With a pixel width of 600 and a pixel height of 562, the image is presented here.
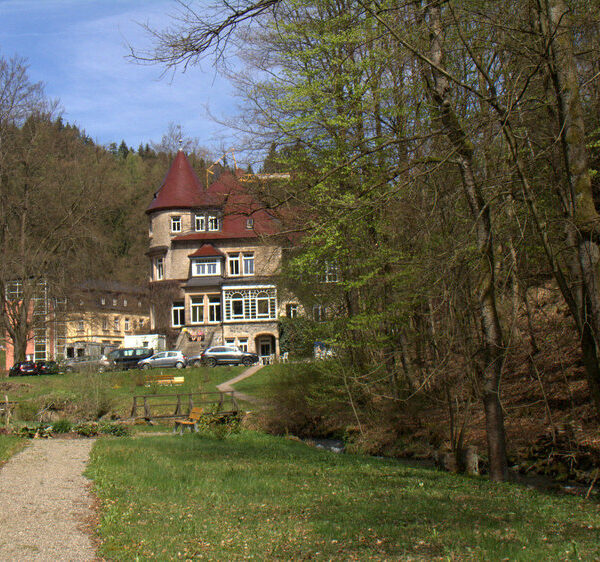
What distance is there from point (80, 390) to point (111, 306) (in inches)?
2115

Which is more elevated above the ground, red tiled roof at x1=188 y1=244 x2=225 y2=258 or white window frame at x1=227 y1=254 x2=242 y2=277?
red tiled roof at x1=188 y1=244 x2=225 y2=258

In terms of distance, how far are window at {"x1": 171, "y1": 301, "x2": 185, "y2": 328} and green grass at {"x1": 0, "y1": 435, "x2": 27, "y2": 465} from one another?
40.3 m

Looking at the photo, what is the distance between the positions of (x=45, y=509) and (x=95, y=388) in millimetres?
15680

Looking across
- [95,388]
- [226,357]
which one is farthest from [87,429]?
[226,357]

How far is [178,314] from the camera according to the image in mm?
58969

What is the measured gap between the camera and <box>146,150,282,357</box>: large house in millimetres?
54656

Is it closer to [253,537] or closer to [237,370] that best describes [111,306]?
[237,370]

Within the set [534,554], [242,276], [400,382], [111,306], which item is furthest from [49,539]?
[111,306]

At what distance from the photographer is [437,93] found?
34.2ft

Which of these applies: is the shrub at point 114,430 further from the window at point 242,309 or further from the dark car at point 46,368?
the window at point 242,309

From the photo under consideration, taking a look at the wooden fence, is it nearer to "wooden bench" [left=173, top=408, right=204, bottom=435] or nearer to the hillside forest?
"wooden bench" [left=173, top=408, right=204, bottom=435]

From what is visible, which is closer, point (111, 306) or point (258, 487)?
point (258, 487)

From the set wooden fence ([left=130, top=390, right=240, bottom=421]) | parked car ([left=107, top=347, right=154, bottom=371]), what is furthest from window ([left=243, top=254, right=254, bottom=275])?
wooden fence ([left=130, top=390, right=240, bottom=421])

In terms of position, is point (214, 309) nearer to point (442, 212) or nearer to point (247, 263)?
point (247, 263)
